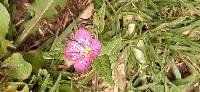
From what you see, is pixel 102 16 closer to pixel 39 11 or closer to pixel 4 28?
pixel 39 11

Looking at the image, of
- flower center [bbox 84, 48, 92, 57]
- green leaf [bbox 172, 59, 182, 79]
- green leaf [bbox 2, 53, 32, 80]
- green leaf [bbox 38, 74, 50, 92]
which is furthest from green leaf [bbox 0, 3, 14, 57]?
green leaf [bbox 172, 59, 182, 79]

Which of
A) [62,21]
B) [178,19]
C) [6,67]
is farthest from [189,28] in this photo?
[6,67]

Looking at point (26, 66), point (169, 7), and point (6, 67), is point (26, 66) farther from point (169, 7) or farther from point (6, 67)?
point (169, 7)

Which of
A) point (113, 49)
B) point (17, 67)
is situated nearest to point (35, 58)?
point (17, 67)

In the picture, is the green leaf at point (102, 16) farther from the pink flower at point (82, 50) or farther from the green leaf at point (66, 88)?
the green leaf at point (66, 88)

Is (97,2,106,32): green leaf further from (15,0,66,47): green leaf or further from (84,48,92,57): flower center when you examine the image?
(15,0,66,47): green leaf
